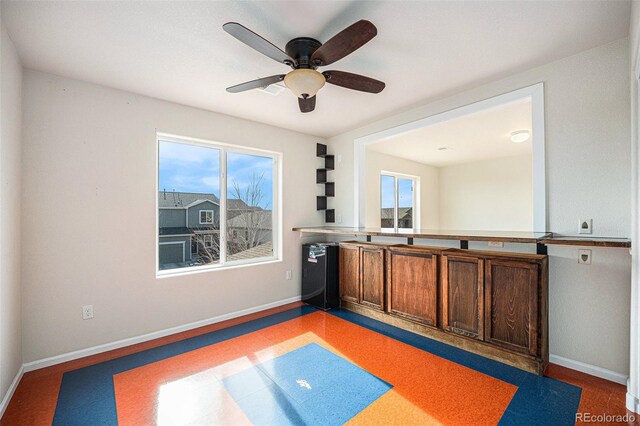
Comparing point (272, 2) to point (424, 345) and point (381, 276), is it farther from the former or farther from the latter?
point (424, 345)

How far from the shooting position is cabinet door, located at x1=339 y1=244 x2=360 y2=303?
369 centimetres

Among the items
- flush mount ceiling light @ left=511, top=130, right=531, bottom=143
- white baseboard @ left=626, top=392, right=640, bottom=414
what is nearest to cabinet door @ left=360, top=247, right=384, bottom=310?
white baseboard @ left=626, top=392, right=640, bottom=414

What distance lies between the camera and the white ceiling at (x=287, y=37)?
1.76 m

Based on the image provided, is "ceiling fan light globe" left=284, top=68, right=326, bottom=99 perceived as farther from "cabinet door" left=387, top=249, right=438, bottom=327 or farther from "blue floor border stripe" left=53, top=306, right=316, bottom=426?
"blue floor border stripe" left=53, top=306, right=316, bottom=426

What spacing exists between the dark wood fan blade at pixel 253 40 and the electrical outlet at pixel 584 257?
266 centimetres

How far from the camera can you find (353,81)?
224 cm

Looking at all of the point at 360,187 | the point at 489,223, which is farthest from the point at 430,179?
the point at 360,187

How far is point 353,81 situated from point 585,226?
84.7 inches

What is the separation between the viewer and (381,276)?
3.39 m

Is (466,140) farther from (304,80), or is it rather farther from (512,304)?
(304,80)

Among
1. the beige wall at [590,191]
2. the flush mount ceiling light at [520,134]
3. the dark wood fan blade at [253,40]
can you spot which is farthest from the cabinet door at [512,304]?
the flush mount ceiling light at [520,134]

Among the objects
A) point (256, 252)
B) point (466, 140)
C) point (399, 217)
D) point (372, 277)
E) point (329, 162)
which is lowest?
point (372, 277)

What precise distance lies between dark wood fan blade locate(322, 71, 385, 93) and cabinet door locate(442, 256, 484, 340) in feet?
5.62

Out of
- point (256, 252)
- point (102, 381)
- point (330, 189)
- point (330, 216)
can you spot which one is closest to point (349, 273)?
point (330, 216)
